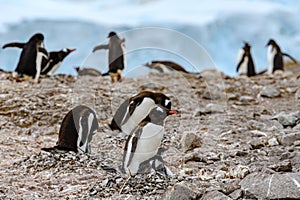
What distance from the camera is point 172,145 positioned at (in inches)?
184

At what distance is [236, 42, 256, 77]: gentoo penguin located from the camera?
12.5 metres

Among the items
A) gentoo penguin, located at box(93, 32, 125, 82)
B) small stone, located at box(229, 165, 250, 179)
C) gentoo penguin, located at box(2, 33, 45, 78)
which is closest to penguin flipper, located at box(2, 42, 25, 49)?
gentoo penguin, located at box(2, 33, 45, 78)

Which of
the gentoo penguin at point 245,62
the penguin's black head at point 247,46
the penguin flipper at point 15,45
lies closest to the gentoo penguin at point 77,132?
the penguin flipper at point 15,45

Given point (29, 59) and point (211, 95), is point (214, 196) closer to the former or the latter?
point (211, 95)

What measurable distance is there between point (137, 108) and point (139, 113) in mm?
62

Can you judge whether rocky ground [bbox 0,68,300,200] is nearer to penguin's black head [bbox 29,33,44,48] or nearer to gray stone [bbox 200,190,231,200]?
gray stone [bbox 200,190,231,200]

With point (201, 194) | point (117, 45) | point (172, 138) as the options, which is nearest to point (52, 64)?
point (117, 45)

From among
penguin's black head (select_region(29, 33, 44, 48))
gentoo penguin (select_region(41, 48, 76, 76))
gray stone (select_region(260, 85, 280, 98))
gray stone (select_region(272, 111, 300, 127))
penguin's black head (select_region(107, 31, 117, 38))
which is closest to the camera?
gray stone (select_region(272, 111, 300, 127))

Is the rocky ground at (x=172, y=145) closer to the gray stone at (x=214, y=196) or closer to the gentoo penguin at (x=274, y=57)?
the gray stone at (x=214, y=196)

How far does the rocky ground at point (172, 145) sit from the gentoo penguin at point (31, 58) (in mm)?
229

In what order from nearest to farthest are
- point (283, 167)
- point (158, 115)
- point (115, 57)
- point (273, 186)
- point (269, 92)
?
1. point (273, 186)
2. point (283, 167)
3. point (158, 115)
4. point (269, 92)
5. point (115, 57)

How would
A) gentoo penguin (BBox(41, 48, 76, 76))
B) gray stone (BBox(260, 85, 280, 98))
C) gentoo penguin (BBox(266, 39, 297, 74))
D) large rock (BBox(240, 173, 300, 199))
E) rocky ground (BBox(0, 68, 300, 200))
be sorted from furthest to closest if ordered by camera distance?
gentoo penguin (BBox(266, 39, 297, 74)), gentoo penguin (BBox(41, 48, 76, 76)), gray stone (BBox(260, 85, 280, 98)), rocky ground (BBox(0, 68, 300, 200)), large rock (BBox(240, 173, 300, 199))

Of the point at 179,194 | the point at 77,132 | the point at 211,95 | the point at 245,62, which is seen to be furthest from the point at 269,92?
the point at 179,194

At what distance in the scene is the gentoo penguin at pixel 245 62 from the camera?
41.1 feet
